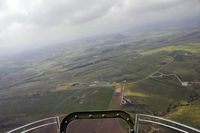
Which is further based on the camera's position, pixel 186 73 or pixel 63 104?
pixel 186 73

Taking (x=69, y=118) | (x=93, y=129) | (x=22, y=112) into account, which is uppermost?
(x=69, y=118)

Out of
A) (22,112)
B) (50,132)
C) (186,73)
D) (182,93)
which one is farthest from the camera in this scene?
(186,73)

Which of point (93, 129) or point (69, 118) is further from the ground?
point (69, 118)

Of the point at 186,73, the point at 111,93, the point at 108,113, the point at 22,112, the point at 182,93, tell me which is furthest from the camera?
the point at 186,73

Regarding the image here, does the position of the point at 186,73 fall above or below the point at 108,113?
below

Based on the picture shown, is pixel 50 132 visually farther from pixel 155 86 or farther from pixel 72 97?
pixel 155 86

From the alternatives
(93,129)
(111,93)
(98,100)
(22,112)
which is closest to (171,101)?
(111,93)

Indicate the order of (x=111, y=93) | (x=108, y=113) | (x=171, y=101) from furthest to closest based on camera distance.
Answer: (x=111, y=93) → (x=171, y=101) → (x=108, y=113)

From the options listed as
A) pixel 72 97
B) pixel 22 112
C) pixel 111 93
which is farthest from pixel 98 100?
pixel 22 112

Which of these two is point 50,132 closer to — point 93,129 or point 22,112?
point 93,129
